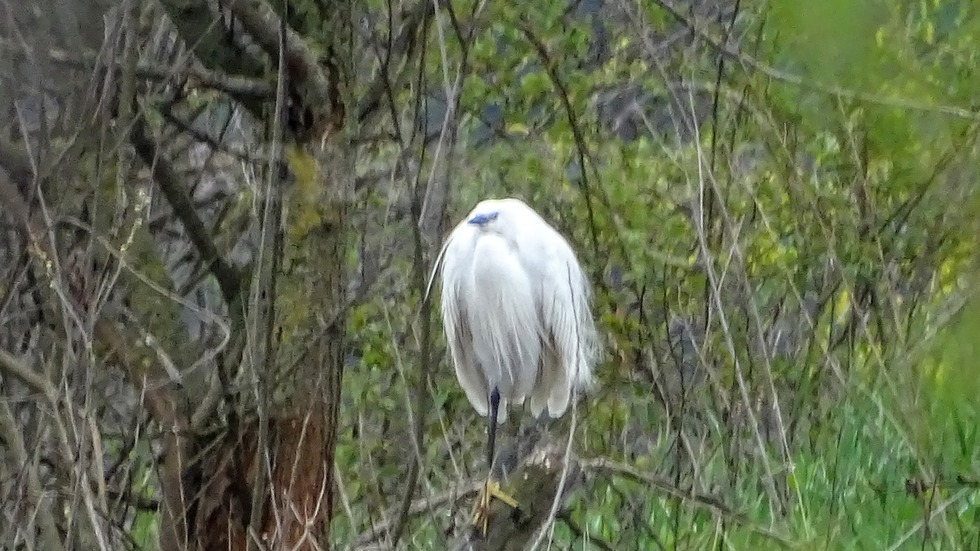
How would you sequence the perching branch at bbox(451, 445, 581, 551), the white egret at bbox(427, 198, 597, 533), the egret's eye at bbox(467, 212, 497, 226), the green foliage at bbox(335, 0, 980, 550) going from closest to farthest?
1. the green foliage at bbox(335, 0, 980, 550)
2. the perching branch at bbox(451, 445, 581, 551)
3. the egret's eye at bbox(467, 212, 497, 226)
4. the white egret at bbox(427, 198, 597, 533)

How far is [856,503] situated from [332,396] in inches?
40.3

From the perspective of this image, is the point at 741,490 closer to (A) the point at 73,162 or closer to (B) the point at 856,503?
(B) the point at 856,503

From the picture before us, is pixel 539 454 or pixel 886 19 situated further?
pixel 539 454

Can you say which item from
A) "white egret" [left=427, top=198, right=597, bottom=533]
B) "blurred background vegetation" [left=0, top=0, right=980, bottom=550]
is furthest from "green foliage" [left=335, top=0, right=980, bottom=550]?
"white egret" [left=427, top=198, right=597, bottom=533]

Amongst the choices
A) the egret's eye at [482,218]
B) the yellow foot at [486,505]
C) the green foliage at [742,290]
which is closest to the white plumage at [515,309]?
the egret's eye at [482,218]

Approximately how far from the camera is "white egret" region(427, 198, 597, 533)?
231 centimetres

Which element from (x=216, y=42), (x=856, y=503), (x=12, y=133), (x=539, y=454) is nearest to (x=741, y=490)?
(x=856, y=503)

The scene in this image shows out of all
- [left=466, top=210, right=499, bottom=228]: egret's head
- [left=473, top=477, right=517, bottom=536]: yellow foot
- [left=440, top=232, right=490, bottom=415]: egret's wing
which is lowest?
[left=473, top=477, right=517, bottom=536]: yellow foot

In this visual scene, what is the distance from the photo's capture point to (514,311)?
242 cm

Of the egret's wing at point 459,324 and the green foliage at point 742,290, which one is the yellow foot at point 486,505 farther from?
the egret's wing at point 459,324

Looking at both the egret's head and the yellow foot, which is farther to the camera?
the egret's head

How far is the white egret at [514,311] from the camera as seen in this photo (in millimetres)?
2307

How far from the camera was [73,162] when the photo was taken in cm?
182

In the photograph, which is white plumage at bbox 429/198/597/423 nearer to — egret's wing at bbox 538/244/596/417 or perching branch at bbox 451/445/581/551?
egret's wing at bbox 538/244/596/417
